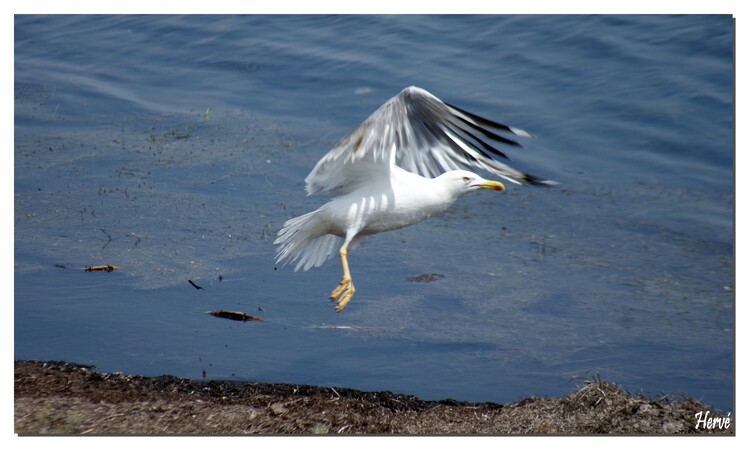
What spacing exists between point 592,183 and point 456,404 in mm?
2655

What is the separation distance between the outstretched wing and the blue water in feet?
2.51

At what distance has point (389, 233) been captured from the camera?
5.75 metres

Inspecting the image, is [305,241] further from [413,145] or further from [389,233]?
[389,233]

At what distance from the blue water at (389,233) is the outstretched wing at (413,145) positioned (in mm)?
765

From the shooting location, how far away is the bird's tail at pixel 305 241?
448 centimetres

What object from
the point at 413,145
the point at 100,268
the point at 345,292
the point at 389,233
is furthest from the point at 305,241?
the point at 389,233

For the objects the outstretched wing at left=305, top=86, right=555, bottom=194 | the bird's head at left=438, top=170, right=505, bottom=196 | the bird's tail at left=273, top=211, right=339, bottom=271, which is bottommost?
the bird's tail at left=273, top=211, right=339, bottom=271

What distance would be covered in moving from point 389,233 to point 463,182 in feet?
5.03

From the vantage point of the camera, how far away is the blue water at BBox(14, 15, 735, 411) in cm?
438

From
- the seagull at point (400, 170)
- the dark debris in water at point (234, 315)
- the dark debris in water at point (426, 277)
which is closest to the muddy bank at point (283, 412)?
the seagull at point (400, 170)

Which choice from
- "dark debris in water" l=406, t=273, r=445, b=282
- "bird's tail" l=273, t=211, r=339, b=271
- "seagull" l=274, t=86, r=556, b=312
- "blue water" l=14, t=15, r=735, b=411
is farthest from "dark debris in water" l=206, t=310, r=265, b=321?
"dark debris in water" l=406, t=273, r=445, b=282

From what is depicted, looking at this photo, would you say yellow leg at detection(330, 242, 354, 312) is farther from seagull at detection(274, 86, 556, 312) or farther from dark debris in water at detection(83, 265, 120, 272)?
dark debris in water at detection(83, 265, 120, 272)

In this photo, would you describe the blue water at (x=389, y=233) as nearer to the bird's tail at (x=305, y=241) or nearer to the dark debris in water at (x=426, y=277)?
the dark debris in water at (x=426, y=277)
